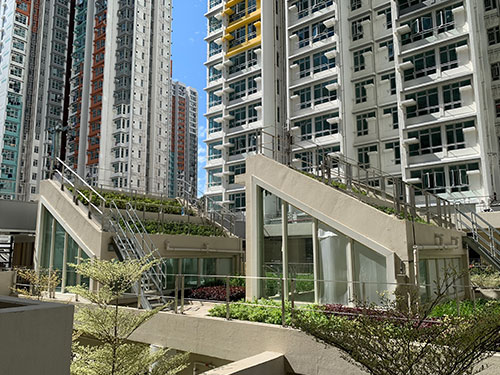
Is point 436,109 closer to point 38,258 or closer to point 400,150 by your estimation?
point 400,150

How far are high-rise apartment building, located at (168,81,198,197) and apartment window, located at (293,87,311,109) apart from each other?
69879 mm

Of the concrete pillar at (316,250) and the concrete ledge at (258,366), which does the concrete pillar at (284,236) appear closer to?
the concrete pillar at (316,250)

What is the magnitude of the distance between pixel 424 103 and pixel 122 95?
5061 cm

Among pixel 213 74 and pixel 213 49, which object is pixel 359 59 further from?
pixel 213 49

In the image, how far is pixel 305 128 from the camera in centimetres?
4353

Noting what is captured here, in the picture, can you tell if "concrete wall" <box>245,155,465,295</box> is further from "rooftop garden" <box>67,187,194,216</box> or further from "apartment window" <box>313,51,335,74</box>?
"apartment window" <box>313,51,335,74</box>

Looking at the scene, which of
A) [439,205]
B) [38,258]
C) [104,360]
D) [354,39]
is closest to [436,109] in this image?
[354,39]

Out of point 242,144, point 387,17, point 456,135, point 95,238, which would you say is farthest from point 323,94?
point 95,238

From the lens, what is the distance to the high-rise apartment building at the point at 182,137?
116125mm

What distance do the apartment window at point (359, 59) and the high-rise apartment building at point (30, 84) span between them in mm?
52578

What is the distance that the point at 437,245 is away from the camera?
13.2 metres

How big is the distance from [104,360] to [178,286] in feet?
13.0

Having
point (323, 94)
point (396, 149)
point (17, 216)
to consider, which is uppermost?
point (323, 94)

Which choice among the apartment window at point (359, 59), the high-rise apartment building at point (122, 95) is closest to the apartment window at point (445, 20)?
the apartment window at point (359, 59)
